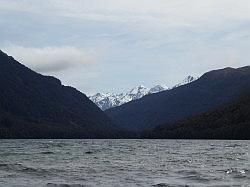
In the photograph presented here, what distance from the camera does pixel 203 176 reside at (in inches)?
2046

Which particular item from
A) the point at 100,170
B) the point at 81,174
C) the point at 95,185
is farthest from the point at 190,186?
the point at 100,170

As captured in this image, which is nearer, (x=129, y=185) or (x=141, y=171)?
(x=129, y=185)

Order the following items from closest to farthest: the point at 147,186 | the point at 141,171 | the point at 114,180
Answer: the point at 147,186, the point at 114,180, the point at 141,171

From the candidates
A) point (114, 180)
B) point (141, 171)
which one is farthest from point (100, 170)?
point (114, 180)

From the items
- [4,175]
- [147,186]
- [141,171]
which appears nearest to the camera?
[147,186]

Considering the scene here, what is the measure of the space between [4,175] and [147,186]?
15664 mm

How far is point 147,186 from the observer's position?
43.2 metres

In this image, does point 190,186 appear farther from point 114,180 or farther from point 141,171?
point 141,171

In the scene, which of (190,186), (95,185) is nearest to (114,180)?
(95,185)

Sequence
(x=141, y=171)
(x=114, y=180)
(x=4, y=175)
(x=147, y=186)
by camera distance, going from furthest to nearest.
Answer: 1. (x=141, y=171)
2. (x=4, y=175)
3. (x=114, y=180)
4. (x=147, y=186)

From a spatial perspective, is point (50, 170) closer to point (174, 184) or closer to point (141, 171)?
point (141, 171)

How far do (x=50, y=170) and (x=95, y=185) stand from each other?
14531mm

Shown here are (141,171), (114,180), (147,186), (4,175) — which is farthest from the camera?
(141,171)

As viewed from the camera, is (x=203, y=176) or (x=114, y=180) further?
(x=203, y=176)
